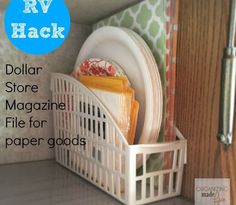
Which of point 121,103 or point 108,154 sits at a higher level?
point 121,103

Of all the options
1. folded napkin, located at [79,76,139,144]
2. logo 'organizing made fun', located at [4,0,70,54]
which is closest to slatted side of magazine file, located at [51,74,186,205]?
folded napkin, located at [79,76,139,144]

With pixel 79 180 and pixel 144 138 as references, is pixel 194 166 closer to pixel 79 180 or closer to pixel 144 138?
pixel 144 138

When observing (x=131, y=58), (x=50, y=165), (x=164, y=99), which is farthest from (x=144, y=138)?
(x=50, y=165)

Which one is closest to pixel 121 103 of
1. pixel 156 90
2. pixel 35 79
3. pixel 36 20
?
pixel 156 90

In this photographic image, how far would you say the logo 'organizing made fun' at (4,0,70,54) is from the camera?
693 mm

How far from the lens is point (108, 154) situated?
63cm

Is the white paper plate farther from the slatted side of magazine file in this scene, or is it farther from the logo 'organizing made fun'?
the logo 'organizing made fun'

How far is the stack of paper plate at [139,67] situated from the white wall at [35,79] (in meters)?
0.16

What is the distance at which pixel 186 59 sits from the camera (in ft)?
2.00

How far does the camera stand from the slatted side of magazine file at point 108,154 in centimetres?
57

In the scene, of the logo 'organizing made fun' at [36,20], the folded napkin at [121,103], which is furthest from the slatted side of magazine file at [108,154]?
the logo 'organizing made fun' at [36,20]

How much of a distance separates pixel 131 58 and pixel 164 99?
0.14 meters

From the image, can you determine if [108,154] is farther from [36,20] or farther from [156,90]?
[36,20]

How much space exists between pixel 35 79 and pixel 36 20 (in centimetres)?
26
